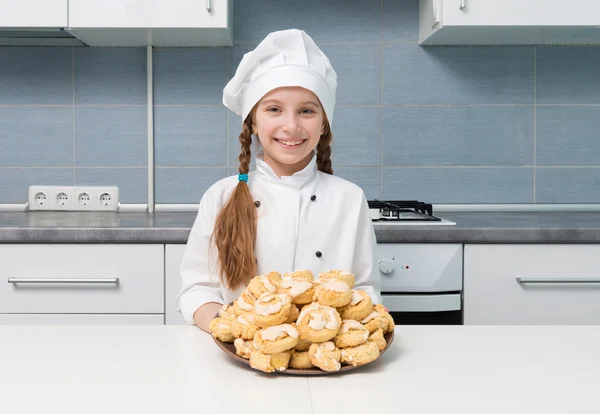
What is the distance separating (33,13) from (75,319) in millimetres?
919

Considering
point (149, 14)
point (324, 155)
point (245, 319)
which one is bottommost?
point (245, 319)

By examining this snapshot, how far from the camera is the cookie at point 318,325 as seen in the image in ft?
1.91

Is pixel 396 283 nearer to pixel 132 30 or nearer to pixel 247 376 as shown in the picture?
pixel 247 376

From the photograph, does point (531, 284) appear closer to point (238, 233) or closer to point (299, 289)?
point (238, 233)

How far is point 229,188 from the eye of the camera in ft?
4.09

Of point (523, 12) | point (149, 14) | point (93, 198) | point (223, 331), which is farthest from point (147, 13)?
point (223, 331)

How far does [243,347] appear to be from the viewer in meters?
0.62

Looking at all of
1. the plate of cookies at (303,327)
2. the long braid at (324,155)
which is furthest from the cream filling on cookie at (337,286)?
the long braid at (324,155)

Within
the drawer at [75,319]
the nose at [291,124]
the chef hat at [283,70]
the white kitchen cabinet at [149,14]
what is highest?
the white kitchen cabinet at [149,14]

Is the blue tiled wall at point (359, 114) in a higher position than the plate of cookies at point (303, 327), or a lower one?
higher

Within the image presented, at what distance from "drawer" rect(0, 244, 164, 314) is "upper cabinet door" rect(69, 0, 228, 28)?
2.25 feet

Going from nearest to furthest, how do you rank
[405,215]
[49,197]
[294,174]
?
[294,174], [405,215], [49,197]

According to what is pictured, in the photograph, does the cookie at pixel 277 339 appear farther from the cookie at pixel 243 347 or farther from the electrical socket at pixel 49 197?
the electrical socket at pixel 49 197

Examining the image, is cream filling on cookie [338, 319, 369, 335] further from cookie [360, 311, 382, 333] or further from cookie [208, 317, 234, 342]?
cookie [208, 317, 234, 342]
